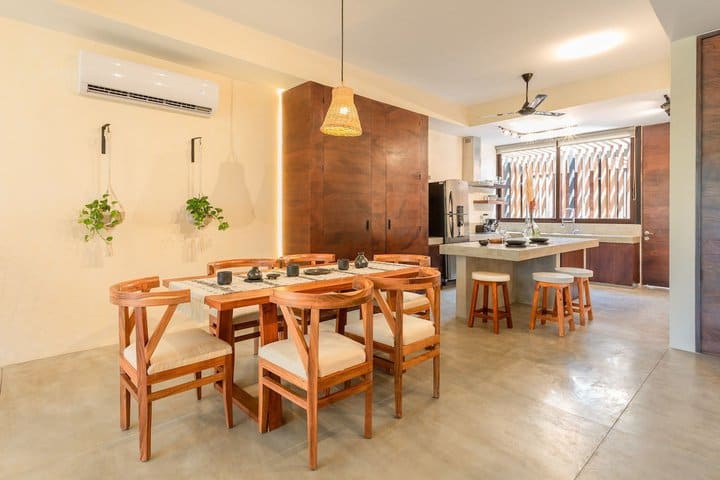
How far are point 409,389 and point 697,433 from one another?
1553 millimetres

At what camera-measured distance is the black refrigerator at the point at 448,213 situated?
6.30m

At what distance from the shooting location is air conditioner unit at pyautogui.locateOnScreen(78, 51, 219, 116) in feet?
10.2

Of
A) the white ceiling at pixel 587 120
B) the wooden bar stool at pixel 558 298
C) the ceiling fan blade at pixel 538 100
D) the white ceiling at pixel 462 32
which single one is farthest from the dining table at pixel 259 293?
the white ceiling at pixel 587 120

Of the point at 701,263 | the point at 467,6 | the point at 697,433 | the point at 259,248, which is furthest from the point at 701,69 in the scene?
the point at 259,248

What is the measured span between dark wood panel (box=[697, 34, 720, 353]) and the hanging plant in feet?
16.3

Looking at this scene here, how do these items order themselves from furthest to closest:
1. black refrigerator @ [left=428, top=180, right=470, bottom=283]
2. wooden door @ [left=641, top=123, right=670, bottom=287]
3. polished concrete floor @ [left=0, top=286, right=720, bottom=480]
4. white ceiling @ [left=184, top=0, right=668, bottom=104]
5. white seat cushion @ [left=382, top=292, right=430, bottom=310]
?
black refrigerator @ [left=428, top=180, right=470, bottom=283] → wooden door @ [left=641, top=123, right=670, bottom=287] → white ceiling @ [left=184, top=0, right=668, bottom=104] → white seat cushion @ [left=382, top=292, right=430, bottom=310] → polished concrete floor @ [left=0, top=286, right=720, bottom=480]

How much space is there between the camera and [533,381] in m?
2.71

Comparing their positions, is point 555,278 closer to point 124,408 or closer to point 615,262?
point 615,262

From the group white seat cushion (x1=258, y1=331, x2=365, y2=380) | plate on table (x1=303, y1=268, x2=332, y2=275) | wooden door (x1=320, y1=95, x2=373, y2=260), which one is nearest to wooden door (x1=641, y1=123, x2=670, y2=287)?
wooden door (x1=320, y1=95, x2=373, y2=260)

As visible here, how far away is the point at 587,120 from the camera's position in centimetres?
606

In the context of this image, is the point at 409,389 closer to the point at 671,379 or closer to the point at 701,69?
the point at 671,379

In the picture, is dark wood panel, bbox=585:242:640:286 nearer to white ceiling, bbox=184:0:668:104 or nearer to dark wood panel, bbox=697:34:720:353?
white ceiling, bbox=184:0:668:104

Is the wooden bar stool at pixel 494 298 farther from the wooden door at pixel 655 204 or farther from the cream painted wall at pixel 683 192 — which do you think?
the wooden door at pixel 655 204

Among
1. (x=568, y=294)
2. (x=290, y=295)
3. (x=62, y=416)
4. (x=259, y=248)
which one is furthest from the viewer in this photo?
(x=259, y=248)
